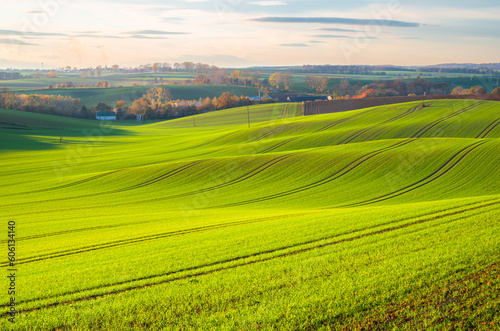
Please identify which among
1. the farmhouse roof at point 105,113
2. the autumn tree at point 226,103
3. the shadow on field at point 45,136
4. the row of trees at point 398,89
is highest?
the row of trees at point 398,89

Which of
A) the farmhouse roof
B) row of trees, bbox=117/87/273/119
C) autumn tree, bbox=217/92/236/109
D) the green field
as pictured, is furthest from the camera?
autumn tree, bbox=217/92/236/109

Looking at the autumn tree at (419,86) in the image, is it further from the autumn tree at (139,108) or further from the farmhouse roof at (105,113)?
the farmhouse roof at (105,113)

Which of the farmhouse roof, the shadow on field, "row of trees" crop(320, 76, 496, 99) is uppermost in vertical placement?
"row of trees" crop(320, 76, 496, 99)

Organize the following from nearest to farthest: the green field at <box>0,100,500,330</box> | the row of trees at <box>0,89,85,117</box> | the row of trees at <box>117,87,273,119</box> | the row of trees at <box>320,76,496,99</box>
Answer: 1. the green field at <box>0,100,500,330</box>
2. the row of trees at <box>0,89,85,117</box>
3. the row of trees at <box>320,76,496,99</box>
4. the row of trees at <box>117,87,273,119</box>

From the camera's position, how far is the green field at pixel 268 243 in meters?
10.6

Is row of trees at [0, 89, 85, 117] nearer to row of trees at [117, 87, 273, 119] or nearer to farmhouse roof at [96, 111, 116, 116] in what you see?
farmhouse roof at [96, 111, 116, 116]

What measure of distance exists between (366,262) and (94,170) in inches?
1897

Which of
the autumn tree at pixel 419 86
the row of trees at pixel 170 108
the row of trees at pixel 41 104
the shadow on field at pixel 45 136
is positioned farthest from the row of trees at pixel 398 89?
the row of trees at pixel 41 104

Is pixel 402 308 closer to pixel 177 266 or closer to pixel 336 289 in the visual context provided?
pixel 336 289

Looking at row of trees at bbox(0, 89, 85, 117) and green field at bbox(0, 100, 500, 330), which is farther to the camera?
row of trees at bbox(0, 89, 85, 117)

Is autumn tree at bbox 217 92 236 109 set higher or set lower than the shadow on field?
higher

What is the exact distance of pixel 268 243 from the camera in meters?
17.2

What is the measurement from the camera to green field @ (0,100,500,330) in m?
10.6

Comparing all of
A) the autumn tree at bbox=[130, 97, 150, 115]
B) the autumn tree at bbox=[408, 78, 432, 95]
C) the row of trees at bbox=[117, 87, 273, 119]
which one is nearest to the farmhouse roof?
the row of trees at bbox=[117, 87, 273, 119]
